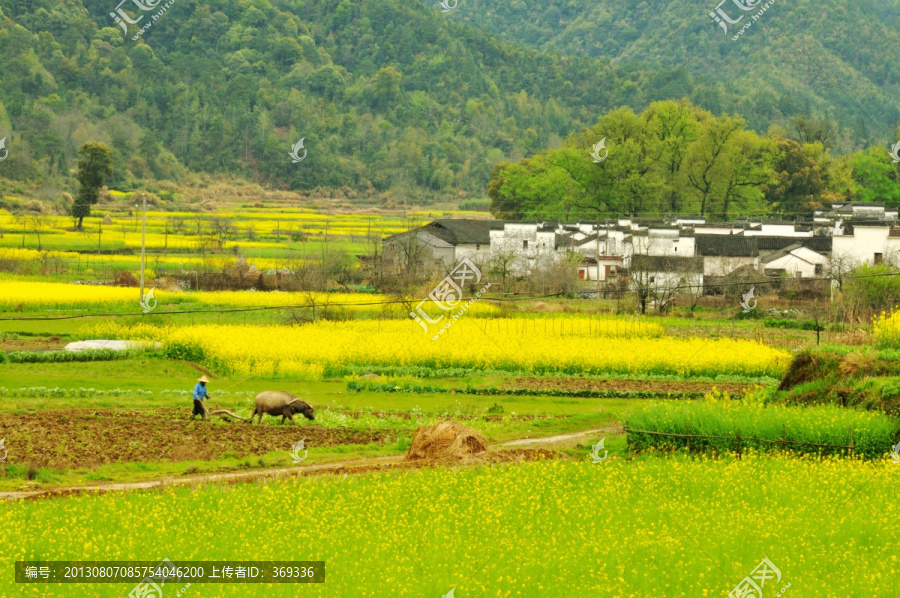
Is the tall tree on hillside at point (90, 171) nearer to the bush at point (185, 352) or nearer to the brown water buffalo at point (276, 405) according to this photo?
the bush at point (185, 352)

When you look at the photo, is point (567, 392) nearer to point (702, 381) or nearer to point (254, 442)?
point (702, 381)

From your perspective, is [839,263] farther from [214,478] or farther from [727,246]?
[214,478]

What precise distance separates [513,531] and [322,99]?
121963mm

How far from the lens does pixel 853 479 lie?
16906 mm

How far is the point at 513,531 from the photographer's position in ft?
45.5

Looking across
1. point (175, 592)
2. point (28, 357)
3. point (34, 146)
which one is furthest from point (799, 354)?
point (34, 146)

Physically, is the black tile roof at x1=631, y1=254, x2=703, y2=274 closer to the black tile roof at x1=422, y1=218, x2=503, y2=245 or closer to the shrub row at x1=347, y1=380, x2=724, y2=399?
the black tile roof at x1=422, y1=218, x2=503, y2=245

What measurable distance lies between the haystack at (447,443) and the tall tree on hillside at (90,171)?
6055cm

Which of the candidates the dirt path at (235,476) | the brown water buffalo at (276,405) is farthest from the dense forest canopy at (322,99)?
the dirt path at (235,476)

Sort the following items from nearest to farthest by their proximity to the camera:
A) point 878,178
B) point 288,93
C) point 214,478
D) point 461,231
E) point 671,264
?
point 214,478
point 671,264
point 461,231
point 878,178
point 288,93

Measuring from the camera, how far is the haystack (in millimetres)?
19719

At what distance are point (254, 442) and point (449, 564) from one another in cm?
1009

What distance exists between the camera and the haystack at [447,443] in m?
19.7

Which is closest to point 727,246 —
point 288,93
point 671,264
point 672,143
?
point 671,264
